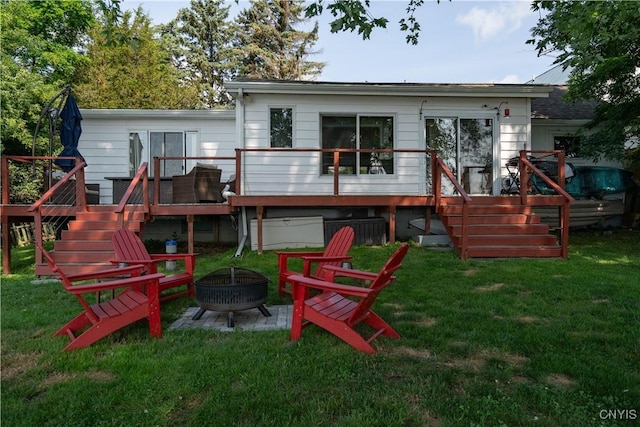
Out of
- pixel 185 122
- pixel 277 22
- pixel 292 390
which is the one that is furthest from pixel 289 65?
pixel 292 390

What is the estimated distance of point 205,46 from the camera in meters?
26.4

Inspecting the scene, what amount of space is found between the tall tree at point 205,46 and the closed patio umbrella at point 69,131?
17798mm

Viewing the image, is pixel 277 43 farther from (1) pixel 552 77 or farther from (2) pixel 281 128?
(2) pixel 281 128

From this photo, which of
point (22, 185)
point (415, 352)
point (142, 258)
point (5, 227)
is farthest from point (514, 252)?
point (22, 185)

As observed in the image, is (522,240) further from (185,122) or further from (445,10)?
(185,122)

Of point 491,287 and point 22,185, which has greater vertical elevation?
point 22,185

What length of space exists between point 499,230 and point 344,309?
4834 millimetres

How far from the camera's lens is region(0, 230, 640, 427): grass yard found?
2.27m

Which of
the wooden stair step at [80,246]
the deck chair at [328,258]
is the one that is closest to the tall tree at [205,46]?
the wooden stair step at [80,246]

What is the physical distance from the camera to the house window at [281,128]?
8984mm

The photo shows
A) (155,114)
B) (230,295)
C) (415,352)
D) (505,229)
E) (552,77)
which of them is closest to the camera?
(415,352)

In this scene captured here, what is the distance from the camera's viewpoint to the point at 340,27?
3.51 metres

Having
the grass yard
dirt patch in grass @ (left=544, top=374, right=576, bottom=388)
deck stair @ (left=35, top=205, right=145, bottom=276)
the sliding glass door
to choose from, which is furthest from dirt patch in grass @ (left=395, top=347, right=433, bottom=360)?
the sliding glass door

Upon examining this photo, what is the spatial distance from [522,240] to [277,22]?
23.2 m
